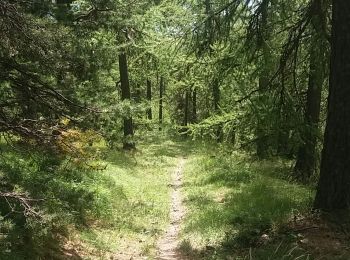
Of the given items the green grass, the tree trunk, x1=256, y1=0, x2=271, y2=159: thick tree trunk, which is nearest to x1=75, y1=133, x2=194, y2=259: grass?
the green grass

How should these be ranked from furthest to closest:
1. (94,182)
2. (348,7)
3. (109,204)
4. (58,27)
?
(94,182), (109,204), (58,27), (348,7)

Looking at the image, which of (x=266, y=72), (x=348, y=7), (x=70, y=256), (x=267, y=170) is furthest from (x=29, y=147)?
(x=267, y=170)

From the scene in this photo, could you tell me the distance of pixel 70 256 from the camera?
7.68m

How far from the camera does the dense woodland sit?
717 cm

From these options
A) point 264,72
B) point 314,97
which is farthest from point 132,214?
point 314,97

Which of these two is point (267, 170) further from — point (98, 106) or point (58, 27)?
point (58, 27)

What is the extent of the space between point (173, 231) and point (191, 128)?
4.04 m

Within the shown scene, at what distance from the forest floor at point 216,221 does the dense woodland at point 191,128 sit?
0.14 ft

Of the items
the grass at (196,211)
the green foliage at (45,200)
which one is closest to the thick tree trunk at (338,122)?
the grass at (196,211)

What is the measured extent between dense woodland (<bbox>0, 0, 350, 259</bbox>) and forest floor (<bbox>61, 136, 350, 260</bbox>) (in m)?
0.04

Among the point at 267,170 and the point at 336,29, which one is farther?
the point at 267,170

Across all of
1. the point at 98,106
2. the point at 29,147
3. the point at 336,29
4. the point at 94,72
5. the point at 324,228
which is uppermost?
the point at 336,29

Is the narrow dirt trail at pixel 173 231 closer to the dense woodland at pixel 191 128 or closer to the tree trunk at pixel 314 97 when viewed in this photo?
the dense woodland at pixel 191 128

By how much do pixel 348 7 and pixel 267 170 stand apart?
9.11 meters
